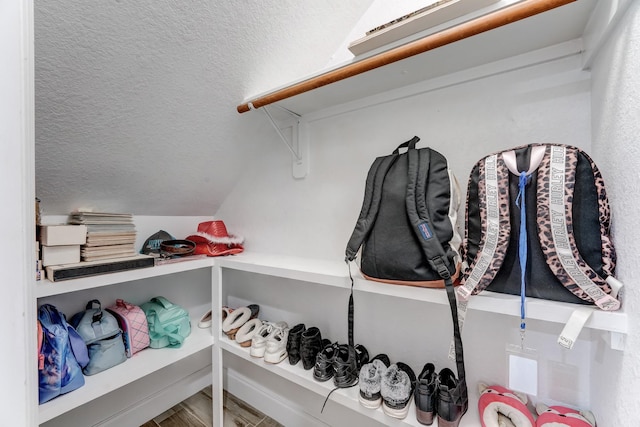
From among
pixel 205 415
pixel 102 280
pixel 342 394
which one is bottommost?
pixel 205 415

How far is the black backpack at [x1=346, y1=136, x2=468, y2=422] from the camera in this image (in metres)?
0.69

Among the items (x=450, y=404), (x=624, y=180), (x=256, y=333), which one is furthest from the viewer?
(x=256, y=333)

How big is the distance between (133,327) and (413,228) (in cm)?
128

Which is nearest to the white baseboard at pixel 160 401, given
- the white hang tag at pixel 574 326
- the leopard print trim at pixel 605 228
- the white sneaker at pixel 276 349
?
the white sneaker at pixel 276 349

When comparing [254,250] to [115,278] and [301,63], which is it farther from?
[301,63]

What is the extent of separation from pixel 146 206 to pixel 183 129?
1.82 feet

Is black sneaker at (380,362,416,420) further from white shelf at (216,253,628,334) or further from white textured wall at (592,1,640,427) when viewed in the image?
white textured wall at (592,1,640,427)

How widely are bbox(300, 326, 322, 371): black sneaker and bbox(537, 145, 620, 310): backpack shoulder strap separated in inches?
34.0

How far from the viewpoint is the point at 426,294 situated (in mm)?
703

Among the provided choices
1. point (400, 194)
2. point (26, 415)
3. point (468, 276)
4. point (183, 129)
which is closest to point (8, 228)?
point (26, 415)

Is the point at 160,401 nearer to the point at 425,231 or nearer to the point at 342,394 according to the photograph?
the point at 342,394

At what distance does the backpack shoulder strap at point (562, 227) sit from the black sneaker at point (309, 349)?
86 centimetres

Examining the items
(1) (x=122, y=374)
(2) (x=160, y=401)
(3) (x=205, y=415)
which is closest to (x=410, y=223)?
(1) (x=122, y=374)

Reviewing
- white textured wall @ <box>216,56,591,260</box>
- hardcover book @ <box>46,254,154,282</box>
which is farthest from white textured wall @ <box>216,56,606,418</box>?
hardcover book @ <box>46,254,154,282</box>
